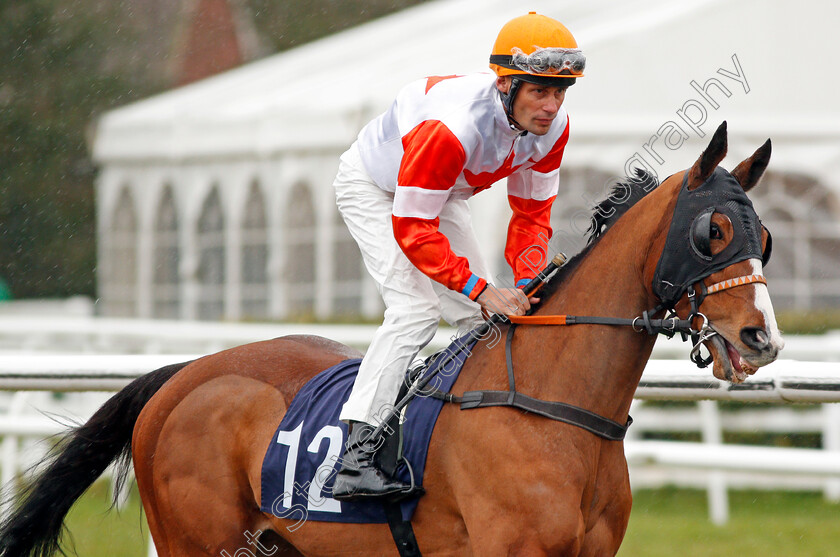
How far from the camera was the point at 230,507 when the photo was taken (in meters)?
3.63

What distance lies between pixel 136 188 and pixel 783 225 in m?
9.42

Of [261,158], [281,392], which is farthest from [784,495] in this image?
[261,158]

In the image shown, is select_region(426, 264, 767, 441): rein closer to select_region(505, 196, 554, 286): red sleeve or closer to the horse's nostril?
the horse's nostril

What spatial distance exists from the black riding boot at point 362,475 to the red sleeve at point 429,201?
550mm

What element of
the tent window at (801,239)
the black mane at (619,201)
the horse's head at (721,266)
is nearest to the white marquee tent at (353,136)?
the tent window at (801,239)

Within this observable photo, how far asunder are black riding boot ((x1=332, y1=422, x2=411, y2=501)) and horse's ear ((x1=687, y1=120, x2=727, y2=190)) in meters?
1.24

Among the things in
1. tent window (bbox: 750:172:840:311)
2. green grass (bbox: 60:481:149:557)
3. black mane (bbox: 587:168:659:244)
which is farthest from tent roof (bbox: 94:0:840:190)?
black mane (bbox: 587:168:659:244)

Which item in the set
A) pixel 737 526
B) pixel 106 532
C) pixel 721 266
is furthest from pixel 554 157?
pixel 106 532

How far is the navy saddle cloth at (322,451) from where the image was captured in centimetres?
327

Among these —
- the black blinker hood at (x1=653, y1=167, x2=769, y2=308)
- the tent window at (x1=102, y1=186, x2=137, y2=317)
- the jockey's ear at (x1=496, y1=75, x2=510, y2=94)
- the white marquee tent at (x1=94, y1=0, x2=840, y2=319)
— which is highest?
the jockey's ear at (x1=496, y1=75, x2=510, y2=94)

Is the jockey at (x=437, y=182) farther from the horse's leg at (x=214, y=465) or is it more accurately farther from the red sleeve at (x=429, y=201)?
the horse's leg at (x=214, y=465)

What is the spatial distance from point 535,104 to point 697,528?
4.55 meters

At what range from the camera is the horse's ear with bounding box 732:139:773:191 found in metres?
2.97

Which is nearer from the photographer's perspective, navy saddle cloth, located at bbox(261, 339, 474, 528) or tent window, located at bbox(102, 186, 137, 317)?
navy saddle cloth, located at bbox(261, 339, 474, 528)
